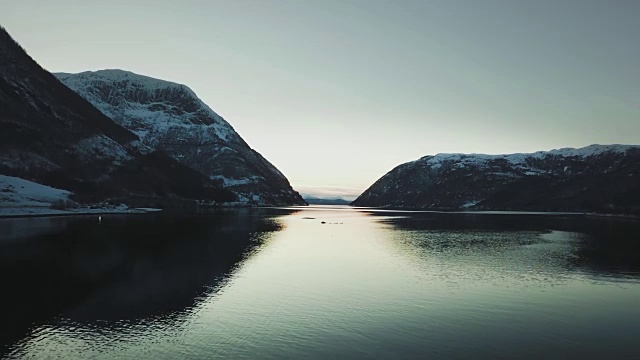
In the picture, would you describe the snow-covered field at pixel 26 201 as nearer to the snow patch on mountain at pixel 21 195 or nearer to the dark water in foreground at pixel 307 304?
the snow patch on mountain at pixel 21 195

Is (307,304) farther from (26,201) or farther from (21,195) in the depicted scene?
(21,195)

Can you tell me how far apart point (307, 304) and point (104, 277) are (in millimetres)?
28241

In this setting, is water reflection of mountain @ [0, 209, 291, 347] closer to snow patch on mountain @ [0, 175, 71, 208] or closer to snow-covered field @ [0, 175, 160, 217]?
snow-covered field @ [0, 175, 160, 217]

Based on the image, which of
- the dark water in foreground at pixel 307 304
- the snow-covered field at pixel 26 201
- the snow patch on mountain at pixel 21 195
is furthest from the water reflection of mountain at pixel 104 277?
the snow patch on mountain at pixel 21 195

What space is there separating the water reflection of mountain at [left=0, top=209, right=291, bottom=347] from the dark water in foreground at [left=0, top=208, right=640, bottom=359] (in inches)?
7.9

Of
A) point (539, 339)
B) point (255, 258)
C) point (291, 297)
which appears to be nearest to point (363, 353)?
point (539, 339)

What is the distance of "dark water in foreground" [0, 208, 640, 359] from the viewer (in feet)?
104

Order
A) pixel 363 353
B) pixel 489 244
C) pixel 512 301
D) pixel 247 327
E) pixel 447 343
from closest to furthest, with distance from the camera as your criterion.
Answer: pixel 363 353
pixel 447 343
pixel 247 327
pixel 512 301
pixel 489 244

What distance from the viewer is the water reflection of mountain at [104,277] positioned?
131ft

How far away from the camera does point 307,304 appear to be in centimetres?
4597

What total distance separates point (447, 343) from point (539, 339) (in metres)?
7.82

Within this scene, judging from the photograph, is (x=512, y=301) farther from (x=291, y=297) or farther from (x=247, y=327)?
(x=247, y=327)

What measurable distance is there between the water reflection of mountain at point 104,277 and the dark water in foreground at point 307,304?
200 mm

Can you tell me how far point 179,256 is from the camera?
7794cm
